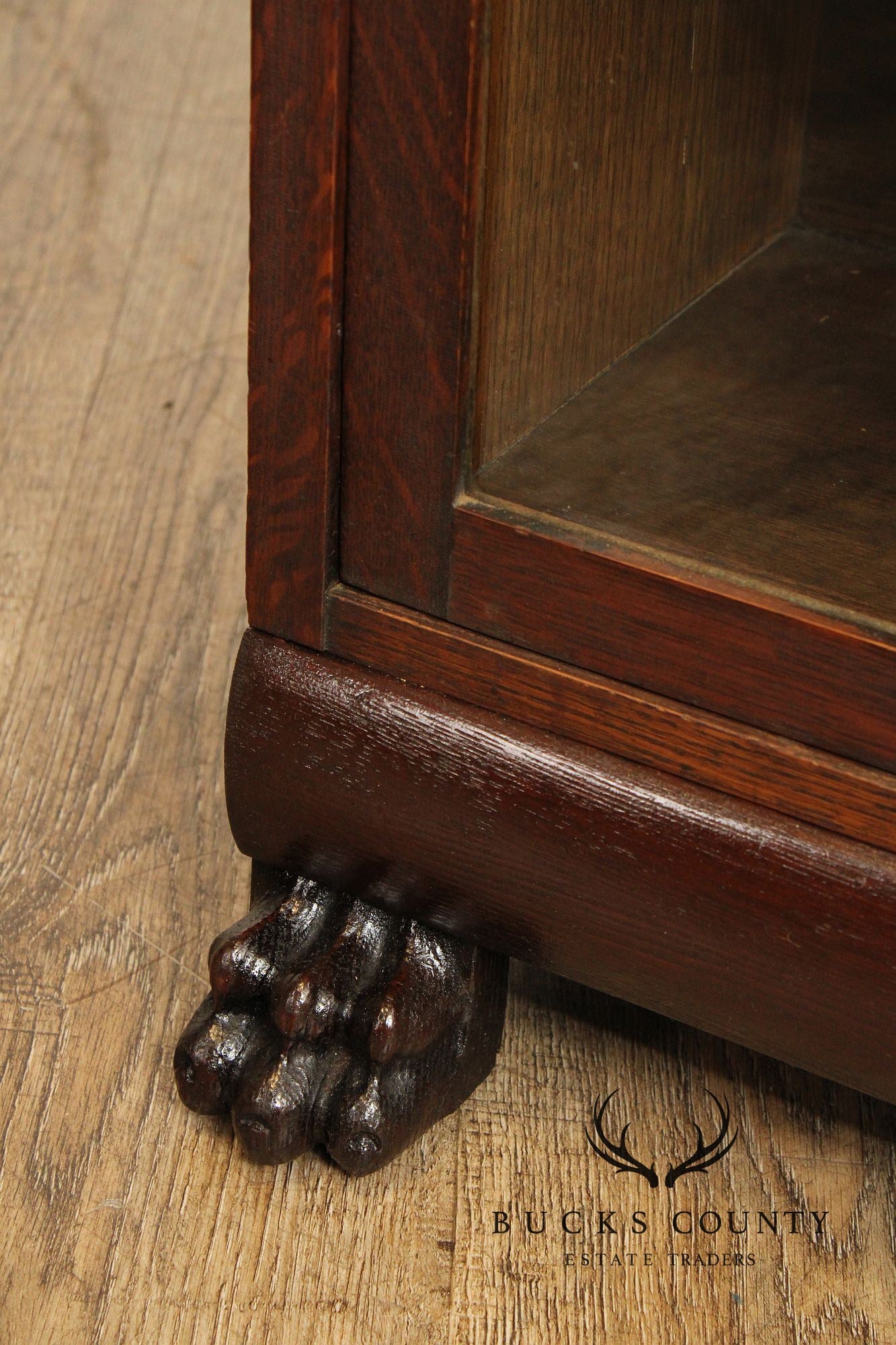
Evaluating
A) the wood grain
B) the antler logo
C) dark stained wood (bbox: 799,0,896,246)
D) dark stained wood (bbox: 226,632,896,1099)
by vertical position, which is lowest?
Answer: the antler logo

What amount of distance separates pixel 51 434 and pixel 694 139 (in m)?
0.57

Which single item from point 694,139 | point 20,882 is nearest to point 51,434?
point 20,882

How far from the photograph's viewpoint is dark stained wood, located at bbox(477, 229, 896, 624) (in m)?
0.63

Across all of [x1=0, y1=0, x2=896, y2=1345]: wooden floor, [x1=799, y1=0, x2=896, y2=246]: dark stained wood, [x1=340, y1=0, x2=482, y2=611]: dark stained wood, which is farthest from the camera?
[x1=799, y1=0, x2=896, y2=246]: dark stained wood

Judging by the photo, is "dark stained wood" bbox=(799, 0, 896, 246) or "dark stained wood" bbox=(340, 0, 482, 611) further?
"dark stained wood" bbox=(799, 0, 896, 246)

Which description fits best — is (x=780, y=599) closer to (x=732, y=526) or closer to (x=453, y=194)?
(x=732, y=526)

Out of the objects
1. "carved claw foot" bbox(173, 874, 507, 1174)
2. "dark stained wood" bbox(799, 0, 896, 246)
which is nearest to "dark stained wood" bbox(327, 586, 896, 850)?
"carved claw foot" bbox(173, 874, 507, 1174)

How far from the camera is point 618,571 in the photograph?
63 centimetres

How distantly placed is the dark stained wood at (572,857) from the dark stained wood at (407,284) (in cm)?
6

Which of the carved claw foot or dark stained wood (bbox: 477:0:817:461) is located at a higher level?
dark stained wood (bbox: 477:0:817:461)

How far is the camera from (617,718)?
65 centimetres

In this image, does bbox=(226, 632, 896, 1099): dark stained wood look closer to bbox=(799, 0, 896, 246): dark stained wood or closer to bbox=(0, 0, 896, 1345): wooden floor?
bbox=(0, 0, 896, 1345): wooden floor

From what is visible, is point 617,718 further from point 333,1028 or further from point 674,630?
point 333,1028

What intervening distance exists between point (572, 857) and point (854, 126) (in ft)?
1.36
